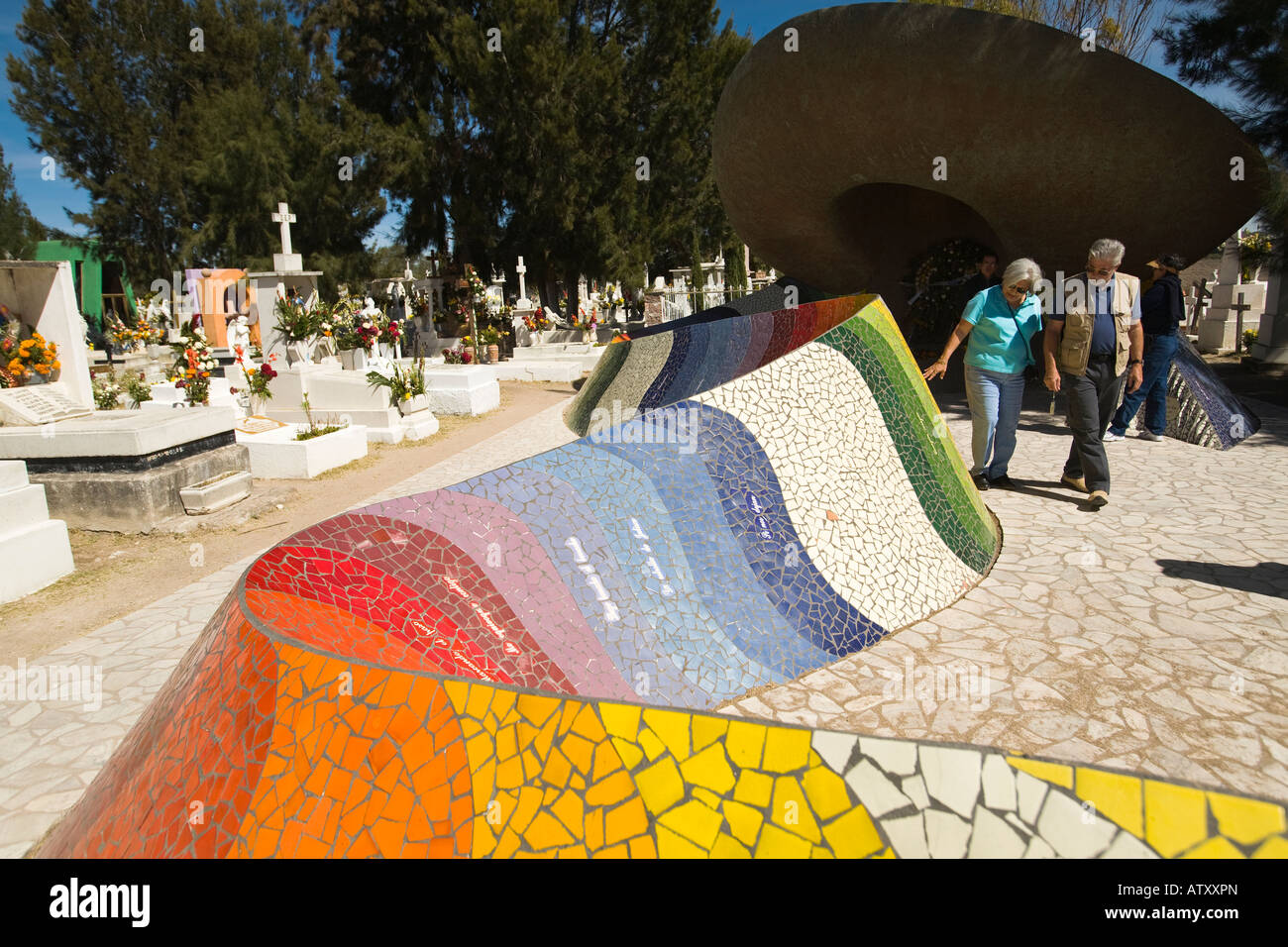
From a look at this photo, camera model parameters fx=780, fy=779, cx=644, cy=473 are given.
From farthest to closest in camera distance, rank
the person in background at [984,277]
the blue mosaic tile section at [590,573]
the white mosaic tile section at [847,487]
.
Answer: the person in background at [984,277], the white mosaic tile section at [847,487], the blue mosaic tile section at [590,573]

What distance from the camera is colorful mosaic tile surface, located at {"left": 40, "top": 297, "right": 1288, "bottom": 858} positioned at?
137 cm

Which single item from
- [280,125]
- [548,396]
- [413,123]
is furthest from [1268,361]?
[280,125]

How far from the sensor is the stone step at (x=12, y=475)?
488 cm

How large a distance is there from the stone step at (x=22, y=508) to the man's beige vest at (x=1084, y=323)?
661 cm

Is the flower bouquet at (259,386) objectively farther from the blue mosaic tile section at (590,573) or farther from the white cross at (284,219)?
the blue mosaic tile section at (590,573)

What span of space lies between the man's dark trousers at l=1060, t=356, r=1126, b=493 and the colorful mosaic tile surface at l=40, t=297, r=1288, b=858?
1199 mm

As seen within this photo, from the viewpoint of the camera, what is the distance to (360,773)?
167 cm

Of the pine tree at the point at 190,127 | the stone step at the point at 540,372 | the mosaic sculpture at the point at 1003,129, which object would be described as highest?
the pine tree at the point at 190,127

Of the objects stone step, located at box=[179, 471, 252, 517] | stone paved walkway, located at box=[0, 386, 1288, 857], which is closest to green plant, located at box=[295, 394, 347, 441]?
stone step, located at box=[179, 471, 252, 517]

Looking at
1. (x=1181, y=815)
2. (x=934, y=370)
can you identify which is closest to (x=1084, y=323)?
(x=934, y=370)

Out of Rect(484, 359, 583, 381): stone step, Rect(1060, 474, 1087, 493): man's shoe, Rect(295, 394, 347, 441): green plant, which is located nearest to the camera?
Rect(1060, 474, 1087, 493): man's shoe

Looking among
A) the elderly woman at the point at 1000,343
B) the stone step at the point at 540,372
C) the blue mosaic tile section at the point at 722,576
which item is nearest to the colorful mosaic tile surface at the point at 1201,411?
the elderly woman at the point at 1000,343

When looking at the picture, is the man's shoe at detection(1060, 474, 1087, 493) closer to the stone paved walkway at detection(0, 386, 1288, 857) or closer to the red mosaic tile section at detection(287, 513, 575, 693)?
the stone paved walkway at detection(0, 386, 1288, 857)

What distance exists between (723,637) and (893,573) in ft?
3.39
